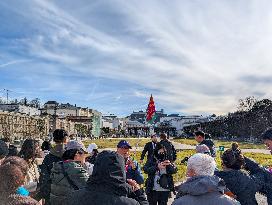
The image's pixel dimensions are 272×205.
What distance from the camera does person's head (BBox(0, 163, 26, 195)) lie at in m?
4.05

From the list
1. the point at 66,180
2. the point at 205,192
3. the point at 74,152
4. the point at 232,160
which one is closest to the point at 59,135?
the point at 74,152

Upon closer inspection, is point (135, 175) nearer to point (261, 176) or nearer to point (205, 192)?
point (261, 176)

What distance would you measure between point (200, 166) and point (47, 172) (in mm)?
3221

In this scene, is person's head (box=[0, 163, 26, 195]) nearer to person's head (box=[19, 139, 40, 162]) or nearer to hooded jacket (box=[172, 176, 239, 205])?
hooded jacket (box=[172, 176, 239, 205])

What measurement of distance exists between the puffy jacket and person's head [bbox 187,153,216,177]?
1568 millimetres

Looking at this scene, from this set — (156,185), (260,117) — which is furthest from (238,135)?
(156,185)

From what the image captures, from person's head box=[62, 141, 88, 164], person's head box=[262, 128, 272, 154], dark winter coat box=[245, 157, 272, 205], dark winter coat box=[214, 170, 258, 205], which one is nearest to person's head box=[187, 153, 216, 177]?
dark winter coat box=[214, 170, 258, 205]

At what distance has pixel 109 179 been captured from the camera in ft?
13.6

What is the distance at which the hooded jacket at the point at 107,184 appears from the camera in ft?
13.6

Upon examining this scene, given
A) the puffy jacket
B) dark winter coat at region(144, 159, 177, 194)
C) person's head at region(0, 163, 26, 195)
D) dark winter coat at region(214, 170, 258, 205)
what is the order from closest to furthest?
person's head at region(0, 163, 26, 195)
the puffy jacket
dark winter coat at region(214, 170, 258, 205)
dark winter coat at region(144, 159, 177, 194)

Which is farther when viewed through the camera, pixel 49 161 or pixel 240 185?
pixel 49 161

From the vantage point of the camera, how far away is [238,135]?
12594cm

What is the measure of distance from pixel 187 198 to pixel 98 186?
0.88 metres

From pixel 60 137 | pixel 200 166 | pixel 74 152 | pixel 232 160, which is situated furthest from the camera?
pixel 60 137
